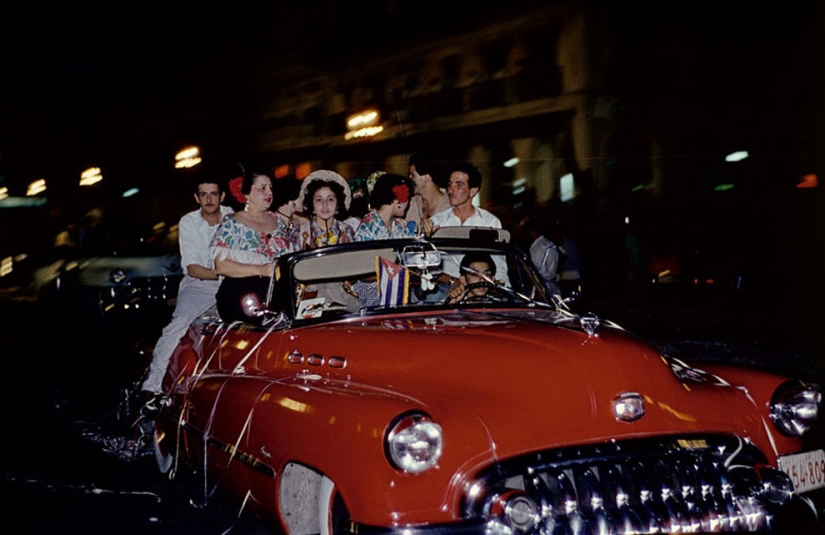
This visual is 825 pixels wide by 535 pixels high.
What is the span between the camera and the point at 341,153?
33438mm

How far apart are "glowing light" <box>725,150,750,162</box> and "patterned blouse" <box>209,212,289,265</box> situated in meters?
23.6


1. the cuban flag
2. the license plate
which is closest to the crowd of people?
the cuban flag

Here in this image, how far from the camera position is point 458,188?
673cm

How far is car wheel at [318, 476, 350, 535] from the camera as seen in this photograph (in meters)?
3.16

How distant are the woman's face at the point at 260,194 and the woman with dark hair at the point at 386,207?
0.79 meters

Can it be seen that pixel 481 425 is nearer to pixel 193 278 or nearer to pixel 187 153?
pixel 193 278

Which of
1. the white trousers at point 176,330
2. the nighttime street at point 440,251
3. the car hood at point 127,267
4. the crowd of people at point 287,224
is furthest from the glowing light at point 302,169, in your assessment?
the white trousers at point 176,330

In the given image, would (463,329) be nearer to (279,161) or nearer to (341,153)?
(341,153)

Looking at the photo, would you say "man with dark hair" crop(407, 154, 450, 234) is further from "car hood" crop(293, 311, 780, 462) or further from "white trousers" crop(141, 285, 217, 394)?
"car hood" crop(293, 311, 780, 462)

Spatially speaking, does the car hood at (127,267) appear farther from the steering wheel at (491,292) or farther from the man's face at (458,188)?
the steering wheel at (491,292)

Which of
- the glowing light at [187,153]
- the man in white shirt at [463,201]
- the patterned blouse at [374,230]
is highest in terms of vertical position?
the glowing light at [187,153]

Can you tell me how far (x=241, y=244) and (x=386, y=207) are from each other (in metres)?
1.34

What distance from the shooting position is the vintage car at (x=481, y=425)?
9.43 ft

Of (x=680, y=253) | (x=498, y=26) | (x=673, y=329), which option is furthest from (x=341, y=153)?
(x=673, y=329)
